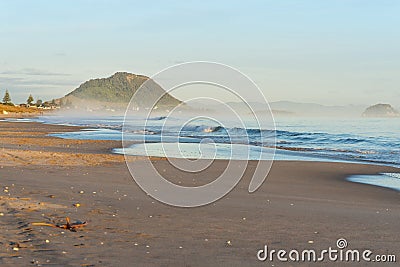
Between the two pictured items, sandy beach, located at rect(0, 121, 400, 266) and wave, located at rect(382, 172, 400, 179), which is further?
wave, located at rect(382, 172, 400, 179)

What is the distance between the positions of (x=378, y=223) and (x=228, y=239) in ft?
10.7

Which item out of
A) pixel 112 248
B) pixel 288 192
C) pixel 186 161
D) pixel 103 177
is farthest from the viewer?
pixel 186 161

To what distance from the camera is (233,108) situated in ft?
33.2

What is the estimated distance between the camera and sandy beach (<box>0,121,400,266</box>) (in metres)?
6.70

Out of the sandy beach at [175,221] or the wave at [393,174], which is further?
the wave at [393,174]

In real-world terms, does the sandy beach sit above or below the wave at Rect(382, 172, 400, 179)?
above

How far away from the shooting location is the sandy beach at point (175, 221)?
670 cm

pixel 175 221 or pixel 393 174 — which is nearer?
pixel 175 221

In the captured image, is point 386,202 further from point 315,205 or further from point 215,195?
point 215,195

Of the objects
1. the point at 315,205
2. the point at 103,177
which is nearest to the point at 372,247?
the point at 315,205

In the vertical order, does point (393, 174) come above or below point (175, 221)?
below

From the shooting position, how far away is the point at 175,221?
8852 millimetres

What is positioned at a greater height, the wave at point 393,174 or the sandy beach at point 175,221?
the sandy beach at point 175,221

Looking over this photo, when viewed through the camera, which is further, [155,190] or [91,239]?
[155,190]
